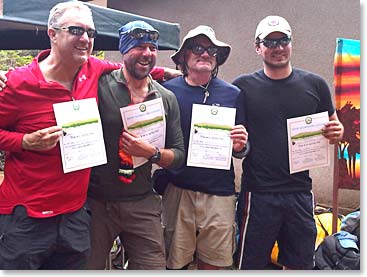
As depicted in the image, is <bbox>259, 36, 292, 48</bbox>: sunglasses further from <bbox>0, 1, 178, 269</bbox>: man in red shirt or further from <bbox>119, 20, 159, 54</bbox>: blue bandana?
<bbox>0, 1, 178, 269</bbox>: man in red shirt

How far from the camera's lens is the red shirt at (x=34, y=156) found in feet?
6.63

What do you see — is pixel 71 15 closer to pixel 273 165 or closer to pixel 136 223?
pixel 136 223

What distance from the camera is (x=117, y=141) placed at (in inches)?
92.9

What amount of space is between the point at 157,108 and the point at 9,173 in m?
0.85

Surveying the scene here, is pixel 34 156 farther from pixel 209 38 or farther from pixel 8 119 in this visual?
pixel 209 38

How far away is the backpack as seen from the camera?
10.7 ft

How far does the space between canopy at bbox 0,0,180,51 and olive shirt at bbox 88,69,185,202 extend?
1133mm

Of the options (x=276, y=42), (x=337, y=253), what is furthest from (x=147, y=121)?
(x=337, y=253)

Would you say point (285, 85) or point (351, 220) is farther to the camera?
point (351, 220)

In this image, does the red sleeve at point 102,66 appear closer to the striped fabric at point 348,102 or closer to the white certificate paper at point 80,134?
the white certificate paper at point 80,134

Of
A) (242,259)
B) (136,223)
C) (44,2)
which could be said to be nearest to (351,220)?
(242,259)

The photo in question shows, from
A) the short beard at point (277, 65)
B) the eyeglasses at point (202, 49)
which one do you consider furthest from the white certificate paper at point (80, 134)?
the short beard at point (277, 65)

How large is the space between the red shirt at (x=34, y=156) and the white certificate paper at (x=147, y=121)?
25cm

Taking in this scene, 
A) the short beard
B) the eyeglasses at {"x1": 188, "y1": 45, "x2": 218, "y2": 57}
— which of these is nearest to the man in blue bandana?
the eyeglasses at {"x1": 188, "y1": 45, "x2": 218, "y2": 57}
